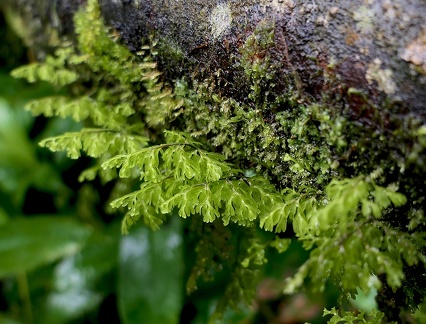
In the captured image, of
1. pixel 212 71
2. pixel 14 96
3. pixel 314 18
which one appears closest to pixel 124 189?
pixel 212 71

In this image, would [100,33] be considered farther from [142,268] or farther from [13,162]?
Answer: [13,162]

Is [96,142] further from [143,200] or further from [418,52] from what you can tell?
[418,52]

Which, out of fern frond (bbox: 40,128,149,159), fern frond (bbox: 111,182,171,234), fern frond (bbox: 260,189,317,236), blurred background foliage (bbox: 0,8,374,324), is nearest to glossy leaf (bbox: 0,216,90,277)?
blurred background foliage (bbox: 0,8,374,324)

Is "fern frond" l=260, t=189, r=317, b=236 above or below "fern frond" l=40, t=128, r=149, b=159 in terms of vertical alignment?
below

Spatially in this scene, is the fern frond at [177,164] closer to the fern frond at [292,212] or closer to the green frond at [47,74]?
the fern frond at [292,212]

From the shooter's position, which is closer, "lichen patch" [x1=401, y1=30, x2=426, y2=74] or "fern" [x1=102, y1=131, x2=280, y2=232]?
"lichen patch" [x1=401, y1=30, x2=426, y2=74]

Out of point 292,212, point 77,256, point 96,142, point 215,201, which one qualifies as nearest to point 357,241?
point 292,212

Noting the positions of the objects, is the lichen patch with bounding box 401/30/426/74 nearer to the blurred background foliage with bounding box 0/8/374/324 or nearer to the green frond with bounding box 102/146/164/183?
the green frond with bounding box 102/146/164/183

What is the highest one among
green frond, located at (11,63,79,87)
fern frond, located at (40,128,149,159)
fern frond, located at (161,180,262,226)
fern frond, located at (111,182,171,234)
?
green frond, located at (11,63,79,87)
